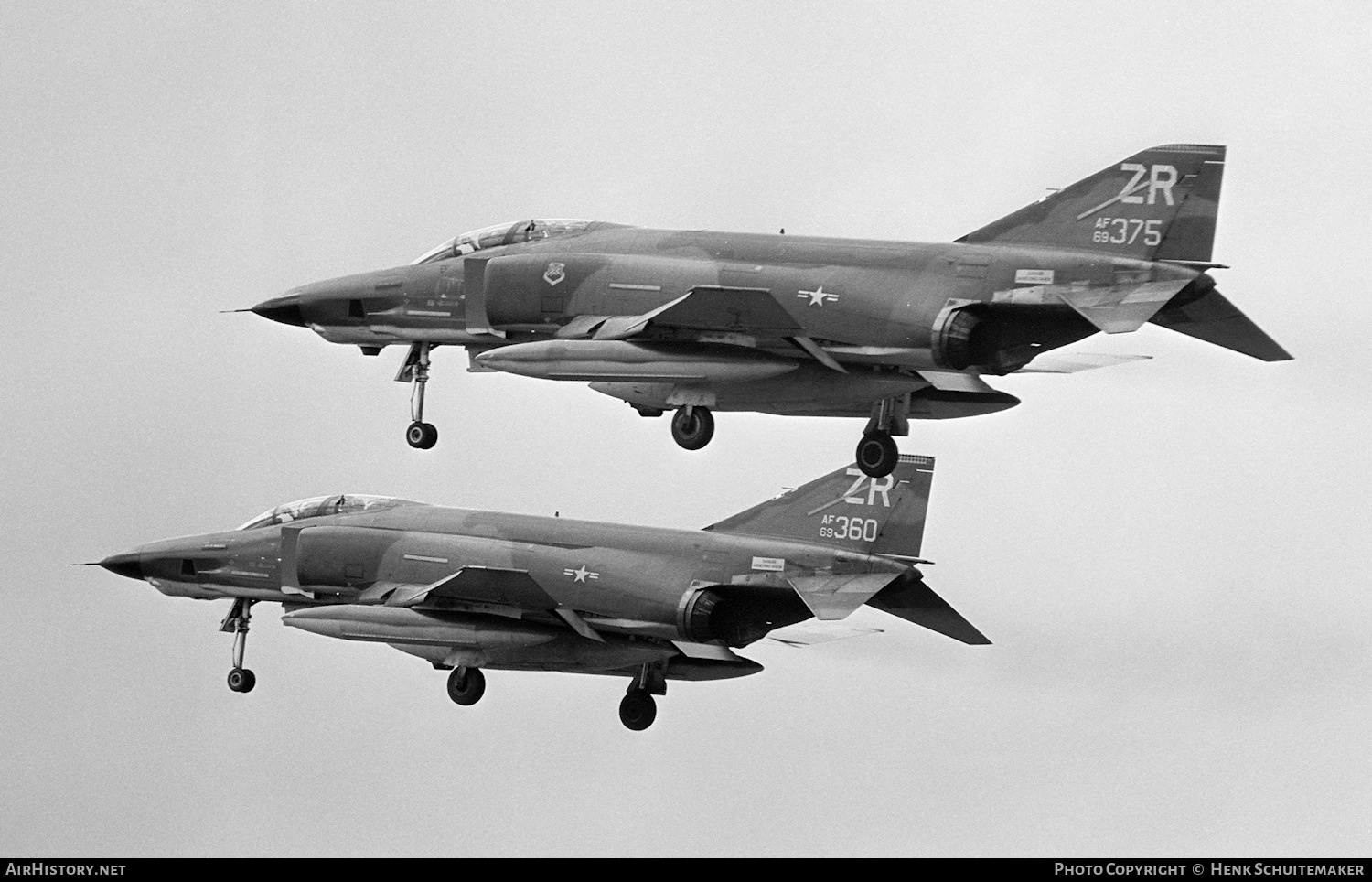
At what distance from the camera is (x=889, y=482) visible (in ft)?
156

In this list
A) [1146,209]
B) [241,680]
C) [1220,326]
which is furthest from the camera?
[241,680]

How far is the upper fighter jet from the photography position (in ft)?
136

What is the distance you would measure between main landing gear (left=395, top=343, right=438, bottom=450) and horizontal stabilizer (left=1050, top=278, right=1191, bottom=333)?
11047 millimetres

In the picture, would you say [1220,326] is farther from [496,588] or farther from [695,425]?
[496,588]

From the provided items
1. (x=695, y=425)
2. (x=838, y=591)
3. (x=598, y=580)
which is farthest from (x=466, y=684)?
(x=695, y=425)

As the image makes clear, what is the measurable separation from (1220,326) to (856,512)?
811 cm

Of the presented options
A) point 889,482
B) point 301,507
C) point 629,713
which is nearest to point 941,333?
point 889,482

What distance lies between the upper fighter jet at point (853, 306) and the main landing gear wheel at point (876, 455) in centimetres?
3

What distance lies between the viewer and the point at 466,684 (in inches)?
1975

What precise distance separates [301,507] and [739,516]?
818 cm

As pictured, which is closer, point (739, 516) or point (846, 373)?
point (846, 373)

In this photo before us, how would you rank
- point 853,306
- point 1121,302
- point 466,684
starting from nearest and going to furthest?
point 1121,302 < point 853,306 < point 466,684

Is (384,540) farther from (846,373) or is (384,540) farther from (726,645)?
(846,373)

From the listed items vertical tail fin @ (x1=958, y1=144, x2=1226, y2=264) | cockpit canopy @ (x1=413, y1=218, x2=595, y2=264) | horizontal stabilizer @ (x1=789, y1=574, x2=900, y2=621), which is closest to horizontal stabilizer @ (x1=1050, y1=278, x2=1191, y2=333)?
vertical tail fin @ (x1=958, y1=144, x2=1226, y2=264)
